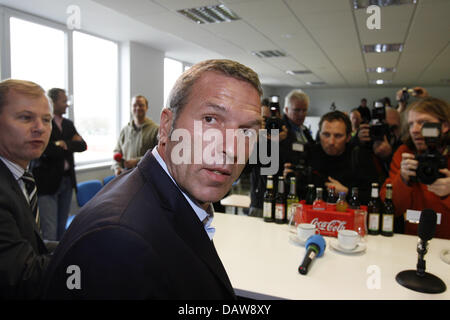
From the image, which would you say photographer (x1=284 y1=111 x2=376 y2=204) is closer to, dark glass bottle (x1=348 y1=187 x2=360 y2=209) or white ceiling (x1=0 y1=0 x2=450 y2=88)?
dark glass bottle (x1=348 y1=187 x2=360 y2=209)

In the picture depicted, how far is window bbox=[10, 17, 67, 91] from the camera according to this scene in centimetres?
411

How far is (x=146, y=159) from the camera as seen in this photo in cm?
76

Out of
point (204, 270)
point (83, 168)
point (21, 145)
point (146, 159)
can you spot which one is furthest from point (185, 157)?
point (83, 168)

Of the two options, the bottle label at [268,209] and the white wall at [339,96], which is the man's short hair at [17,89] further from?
the white wall at [339,96]

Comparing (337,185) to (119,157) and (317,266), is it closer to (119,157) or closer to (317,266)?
(317,266)

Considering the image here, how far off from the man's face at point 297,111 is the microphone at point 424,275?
200 centimetres

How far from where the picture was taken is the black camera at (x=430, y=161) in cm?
144

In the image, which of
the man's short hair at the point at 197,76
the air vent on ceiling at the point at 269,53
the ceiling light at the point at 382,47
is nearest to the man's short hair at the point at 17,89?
the man's short hair at the point at 197,76

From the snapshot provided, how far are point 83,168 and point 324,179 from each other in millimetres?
3978

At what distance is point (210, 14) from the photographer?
13.1 feet

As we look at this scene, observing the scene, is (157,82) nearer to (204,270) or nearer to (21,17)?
(21,17)

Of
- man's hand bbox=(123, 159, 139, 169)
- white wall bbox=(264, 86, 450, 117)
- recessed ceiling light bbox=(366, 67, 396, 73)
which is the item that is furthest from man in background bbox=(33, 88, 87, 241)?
white wall bbox=(264, 86, 450, 117)

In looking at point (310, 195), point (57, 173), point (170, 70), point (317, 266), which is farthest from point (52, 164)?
point (170, 70)

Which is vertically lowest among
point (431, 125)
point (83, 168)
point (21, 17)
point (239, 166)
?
Answer: point (83, 168)
